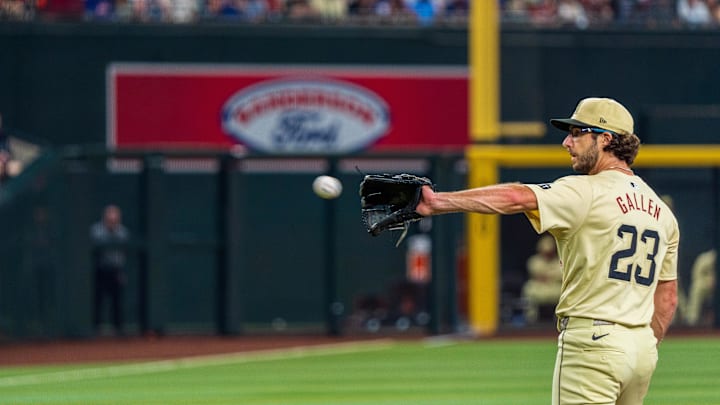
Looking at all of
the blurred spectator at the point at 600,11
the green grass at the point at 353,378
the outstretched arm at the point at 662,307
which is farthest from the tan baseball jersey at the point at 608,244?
the blurred spectator at the point at 600,11

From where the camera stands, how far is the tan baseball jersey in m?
5.29

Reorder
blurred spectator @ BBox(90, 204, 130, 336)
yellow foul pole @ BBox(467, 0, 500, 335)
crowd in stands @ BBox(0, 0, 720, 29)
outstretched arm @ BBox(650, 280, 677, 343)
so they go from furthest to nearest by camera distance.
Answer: crowd in stands @ BBox(0, 0, 720, 29) → yellow foul pole @ BBox(467, 0, 500, 335) → blurred spectator @ BBox(90, 204, 130, 336) → outstretched arm @ BBox(650, 280, 677, 343)

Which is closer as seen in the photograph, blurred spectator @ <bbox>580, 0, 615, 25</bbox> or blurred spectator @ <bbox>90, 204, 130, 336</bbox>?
blurred spectator @ <bbox>90, 204, 130, 336</bbox>

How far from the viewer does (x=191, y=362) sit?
47.2ft

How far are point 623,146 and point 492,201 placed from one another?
658 mm

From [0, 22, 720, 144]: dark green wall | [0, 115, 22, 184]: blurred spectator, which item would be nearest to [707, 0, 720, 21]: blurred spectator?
[0, 22, 720, 144]: dark green wall

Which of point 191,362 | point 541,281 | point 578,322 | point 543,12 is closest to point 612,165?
point 578,322

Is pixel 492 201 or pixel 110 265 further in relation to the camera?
pixel 110 265

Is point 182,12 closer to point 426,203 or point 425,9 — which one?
point 425,9

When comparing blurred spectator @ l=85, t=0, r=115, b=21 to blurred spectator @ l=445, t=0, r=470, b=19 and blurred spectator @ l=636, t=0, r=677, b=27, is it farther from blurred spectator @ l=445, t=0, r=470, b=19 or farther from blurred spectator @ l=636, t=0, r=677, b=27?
blurred spectator @ l=636, t=0, r=677, b=27

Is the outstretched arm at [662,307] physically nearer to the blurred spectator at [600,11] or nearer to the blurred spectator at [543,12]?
the blurred spectator at [543,12]

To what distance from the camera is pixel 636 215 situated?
539 cm

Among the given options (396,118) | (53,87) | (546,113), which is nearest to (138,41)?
(53,87)

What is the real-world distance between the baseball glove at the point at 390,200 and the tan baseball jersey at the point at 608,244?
438 mm
